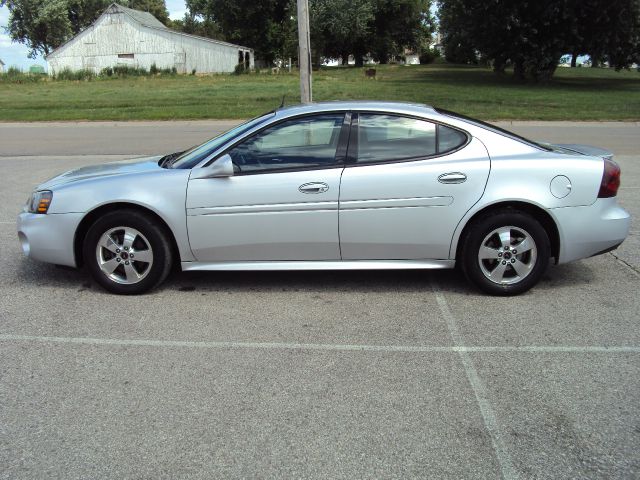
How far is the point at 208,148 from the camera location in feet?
17.6

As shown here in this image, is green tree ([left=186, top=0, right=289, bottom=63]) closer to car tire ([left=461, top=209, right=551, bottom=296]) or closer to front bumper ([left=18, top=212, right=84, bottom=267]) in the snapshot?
front bumper ([left=18, top=212, right=84, bottom=267])

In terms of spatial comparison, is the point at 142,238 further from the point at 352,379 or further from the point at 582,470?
the point at 582,470

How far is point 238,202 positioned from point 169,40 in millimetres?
56443

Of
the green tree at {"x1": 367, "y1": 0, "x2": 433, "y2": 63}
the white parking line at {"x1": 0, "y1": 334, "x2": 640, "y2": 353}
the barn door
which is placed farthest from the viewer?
the green tree at {"x1": 367, "y1": 0, "x2": 433, "y2": 63}

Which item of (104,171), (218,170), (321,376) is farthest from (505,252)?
(104,171)

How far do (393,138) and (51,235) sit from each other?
115 inches

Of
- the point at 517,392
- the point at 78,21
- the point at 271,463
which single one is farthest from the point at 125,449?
the point at 78,21

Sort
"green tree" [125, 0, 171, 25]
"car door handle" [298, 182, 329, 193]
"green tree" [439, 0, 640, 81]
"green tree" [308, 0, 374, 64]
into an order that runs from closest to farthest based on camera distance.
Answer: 1. "car door handle" [298, 182, 329, 193]
2. "green tree" [439, 0, 640, 81]
3. "green tree" [308, 0, 374, 64]
4. "green tree" [125, 0, 171, 25]

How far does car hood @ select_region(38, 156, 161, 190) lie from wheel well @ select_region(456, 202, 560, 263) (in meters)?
2.65

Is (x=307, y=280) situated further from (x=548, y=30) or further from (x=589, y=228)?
(x=548, y=30)

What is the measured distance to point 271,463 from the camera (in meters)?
2.91

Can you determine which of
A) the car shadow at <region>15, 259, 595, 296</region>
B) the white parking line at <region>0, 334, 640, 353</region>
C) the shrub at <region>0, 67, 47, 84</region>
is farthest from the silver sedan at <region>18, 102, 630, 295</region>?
the shrub at <region>0, 67, 47, 84</region>

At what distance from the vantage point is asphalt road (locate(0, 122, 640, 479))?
2.96 meters

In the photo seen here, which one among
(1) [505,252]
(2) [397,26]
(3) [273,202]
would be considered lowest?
(1) [505,252]
